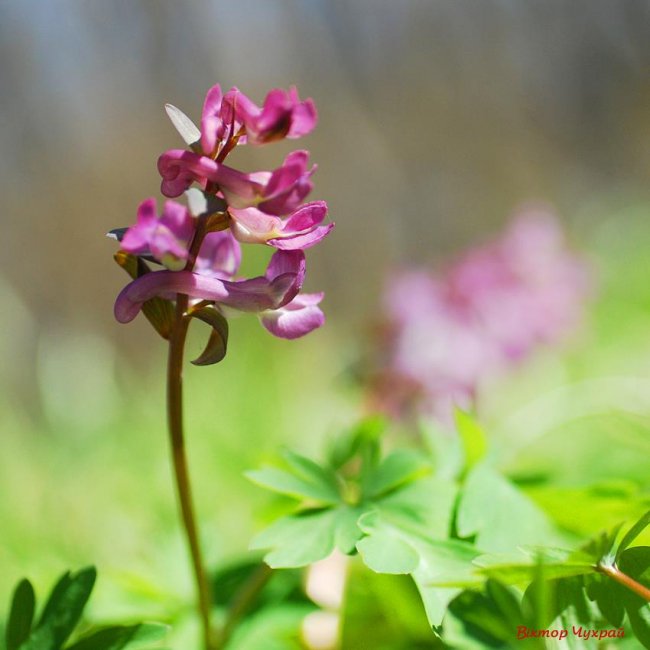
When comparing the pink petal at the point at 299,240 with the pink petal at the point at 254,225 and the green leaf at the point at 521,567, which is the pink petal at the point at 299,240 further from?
the green leaf at the point at 521,567

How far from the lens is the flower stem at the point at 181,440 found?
1.44 ft

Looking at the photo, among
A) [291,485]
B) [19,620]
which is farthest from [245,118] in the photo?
[19,620]

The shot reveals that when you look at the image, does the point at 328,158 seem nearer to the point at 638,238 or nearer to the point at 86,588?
the point at 638,238

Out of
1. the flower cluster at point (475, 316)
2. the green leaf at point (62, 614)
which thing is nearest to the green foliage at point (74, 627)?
the green leaf at point (62, 614)

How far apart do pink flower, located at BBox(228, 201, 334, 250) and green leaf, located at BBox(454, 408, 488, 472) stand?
0.22 metres

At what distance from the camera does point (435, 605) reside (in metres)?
0.41

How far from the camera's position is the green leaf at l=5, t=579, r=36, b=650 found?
46cm

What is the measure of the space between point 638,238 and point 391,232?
174 centimetres

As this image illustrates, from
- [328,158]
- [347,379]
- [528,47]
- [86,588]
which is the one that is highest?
[528,47]

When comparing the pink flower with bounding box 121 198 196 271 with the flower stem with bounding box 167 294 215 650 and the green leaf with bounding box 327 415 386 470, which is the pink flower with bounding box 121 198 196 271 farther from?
the green leaf with bounding box 327 415 386 470

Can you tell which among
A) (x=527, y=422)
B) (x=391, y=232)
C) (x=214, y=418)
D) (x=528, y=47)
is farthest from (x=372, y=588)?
(x=528, y=47)

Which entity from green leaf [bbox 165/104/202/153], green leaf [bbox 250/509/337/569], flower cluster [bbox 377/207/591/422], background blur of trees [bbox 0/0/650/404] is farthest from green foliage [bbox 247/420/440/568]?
background blur of trees [bbox 0/0/650/404]

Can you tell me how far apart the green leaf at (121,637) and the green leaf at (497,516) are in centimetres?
20

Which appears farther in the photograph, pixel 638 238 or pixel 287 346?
pixel 638 238
